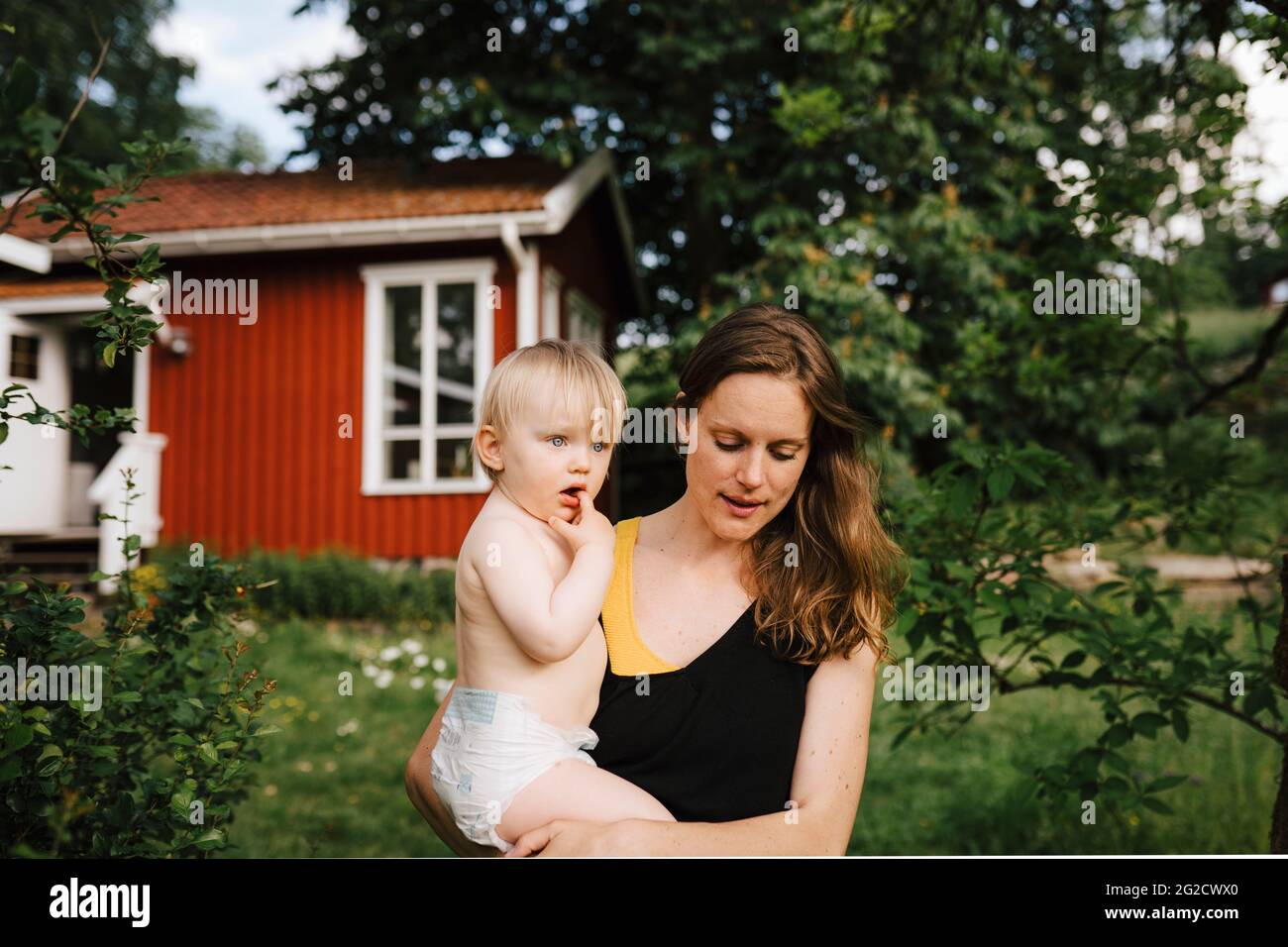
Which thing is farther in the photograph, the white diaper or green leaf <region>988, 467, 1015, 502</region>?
green leaf <region>988, 467, 1015, 502</region>

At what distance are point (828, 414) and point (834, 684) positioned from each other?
1.75 feet

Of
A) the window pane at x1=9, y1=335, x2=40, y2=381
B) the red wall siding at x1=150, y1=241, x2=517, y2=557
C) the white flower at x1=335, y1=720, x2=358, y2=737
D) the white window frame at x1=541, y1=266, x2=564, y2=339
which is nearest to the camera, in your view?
the white flower at x1=335, y1=720, x2=358, y2=737

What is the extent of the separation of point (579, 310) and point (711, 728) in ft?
33.6

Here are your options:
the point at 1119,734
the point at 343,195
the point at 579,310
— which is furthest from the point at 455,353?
the point at 1119,734

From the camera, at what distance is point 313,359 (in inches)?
387

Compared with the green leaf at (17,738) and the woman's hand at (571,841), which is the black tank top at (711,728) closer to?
the woman's hand at (571,841)

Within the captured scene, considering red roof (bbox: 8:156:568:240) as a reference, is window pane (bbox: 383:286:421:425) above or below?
below

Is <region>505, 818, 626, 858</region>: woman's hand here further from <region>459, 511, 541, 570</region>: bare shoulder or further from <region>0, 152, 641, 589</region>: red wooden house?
<region>0, 152, 641, 589</region>: red wooden house

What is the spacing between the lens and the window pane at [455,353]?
10172 mm

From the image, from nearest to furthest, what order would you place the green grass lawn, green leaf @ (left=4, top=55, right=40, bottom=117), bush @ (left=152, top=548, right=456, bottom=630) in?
1. green leaf @ (left=4, top=55, right=40, bottom=117)
2. the green grass lawn
3. bush @ (left=152, top=548, right=456, bottom=630)

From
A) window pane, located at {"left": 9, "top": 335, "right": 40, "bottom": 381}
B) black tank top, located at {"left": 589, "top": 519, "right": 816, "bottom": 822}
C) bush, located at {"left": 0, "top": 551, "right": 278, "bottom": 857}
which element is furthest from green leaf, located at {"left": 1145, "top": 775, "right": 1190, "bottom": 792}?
window pane, located at {"left": 9, "top": 335, "right": 40, "bottom": 381}

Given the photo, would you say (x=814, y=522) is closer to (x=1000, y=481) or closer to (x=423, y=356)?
(x=1000, y=481)

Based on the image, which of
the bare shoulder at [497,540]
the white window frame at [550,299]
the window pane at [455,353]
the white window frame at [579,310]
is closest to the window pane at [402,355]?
the window pane at [455,353]

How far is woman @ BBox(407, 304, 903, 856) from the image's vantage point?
5.49 feet
